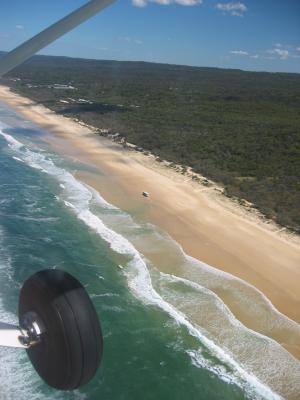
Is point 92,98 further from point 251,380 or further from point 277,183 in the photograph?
point 251,380

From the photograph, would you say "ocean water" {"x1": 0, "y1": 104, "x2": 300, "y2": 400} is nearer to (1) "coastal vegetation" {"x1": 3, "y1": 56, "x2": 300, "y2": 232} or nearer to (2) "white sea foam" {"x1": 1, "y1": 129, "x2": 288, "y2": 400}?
(2) "white sea foam" {"x1": 1, "y1": 129, "x2": 288, "y2": 400}

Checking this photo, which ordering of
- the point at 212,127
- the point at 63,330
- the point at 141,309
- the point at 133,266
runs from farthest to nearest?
the point at 212,127
the point at 133,266
the point at 141,309
the point at 63,330

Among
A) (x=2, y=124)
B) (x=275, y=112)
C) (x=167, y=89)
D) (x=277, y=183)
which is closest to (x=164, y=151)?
(x=277, y=183)

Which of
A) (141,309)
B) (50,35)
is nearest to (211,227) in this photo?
(141,309)

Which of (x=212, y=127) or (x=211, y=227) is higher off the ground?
(x=212, y=127)

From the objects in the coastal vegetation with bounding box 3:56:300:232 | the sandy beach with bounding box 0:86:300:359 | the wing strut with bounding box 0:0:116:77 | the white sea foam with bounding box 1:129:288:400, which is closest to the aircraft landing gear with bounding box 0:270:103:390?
the wing strut with bounding box 0:0:116:77

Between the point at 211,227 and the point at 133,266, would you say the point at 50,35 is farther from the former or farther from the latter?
the point at 211,227

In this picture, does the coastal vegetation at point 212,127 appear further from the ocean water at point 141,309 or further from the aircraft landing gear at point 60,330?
the aircraft landing gear at point 60,330

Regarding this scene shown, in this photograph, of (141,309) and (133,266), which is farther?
(133,266)
